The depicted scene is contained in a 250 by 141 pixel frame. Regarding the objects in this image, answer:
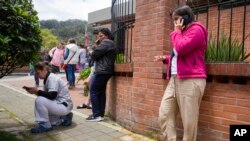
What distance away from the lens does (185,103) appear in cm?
354

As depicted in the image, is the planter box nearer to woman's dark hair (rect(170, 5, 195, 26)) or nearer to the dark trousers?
woman's dark hair (rect(170, 5, 195, 26))

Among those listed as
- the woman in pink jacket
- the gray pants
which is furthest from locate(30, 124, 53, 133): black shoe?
the woman in pink jacket

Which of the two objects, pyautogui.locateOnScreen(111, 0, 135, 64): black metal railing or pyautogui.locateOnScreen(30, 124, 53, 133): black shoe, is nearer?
pyautogui.locateOnScreen(30, 124, 53, 133): black shoe

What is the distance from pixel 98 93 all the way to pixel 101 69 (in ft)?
1.52

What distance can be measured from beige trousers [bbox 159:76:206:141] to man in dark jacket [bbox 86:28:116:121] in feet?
6.30

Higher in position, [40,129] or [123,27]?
[123,27]

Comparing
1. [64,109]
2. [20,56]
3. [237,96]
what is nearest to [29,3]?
[20,56]

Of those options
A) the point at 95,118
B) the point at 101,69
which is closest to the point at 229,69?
the point at 101,69

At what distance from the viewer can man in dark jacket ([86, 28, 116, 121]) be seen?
5.49 m

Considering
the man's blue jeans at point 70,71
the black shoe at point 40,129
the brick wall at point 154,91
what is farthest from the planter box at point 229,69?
the man's blue jeans at point 70,71

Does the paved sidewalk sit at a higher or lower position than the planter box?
lower

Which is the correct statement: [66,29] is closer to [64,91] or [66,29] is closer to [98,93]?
[98,93]

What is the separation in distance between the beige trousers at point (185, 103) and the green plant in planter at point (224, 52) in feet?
1.45

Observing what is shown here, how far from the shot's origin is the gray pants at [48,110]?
495 cm
